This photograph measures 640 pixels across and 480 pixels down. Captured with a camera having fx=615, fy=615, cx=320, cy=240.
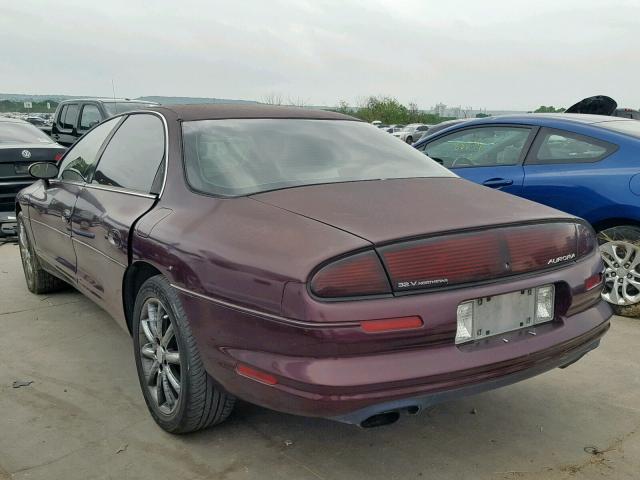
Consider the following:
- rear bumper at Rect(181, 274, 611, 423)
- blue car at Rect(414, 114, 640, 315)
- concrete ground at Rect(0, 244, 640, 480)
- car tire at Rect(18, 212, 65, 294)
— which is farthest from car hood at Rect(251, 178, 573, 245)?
car tire at Rect(18, 212, 65, 294)

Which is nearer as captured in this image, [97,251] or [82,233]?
[97,251]

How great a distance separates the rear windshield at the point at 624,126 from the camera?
4572 millimetres

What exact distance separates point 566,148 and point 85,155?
3.55 m

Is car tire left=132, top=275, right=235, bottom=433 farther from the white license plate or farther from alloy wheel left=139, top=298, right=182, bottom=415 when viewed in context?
the white license plate

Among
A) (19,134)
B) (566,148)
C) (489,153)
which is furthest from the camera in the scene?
(19,134)

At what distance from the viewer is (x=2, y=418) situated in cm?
301

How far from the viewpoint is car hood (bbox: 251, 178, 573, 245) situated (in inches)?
89.7

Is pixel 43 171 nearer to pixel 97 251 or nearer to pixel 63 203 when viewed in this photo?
pixel 63 203

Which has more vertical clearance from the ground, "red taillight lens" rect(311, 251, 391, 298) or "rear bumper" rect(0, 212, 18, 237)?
"red taillight lens" rect(311, 251, 391, 298)

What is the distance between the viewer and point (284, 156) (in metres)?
3.04

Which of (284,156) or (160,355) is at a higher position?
(284,156)

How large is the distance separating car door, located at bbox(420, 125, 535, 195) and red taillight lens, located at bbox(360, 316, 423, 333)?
9.98 ft

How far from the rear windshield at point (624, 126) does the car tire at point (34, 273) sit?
4.52 meters

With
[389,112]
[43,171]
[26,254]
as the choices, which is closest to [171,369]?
[43,171]
